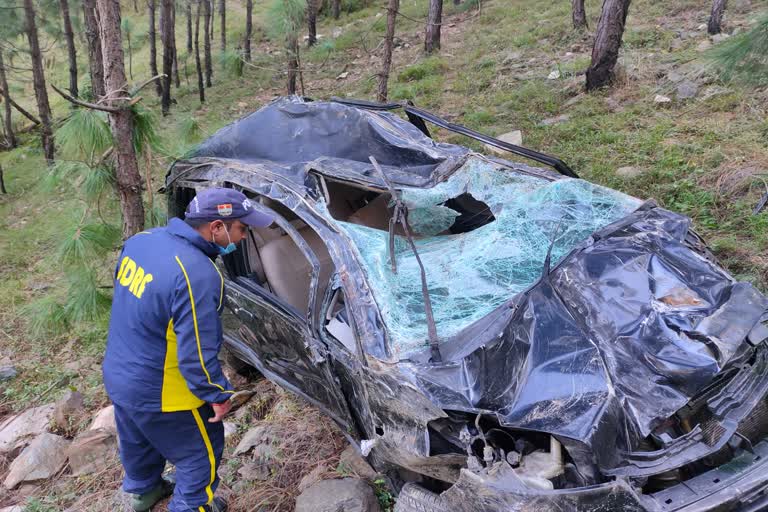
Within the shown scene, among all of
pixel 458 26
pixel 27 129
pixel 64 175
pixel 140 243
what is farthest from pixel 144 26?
pixel 140 243

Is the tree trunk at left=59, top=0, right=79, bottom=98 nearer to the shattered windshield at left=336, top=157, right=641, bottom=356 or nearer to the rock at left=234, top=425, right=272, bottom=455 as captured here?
the rock at left=234, top=425, right=272, bottom=455

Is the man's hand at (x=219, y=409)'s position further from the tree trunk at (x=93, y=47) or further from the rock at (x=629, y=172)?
the tree trunk at (x=93, y=47)

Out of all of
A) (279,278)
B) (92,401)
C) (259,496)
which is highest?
(279,278)

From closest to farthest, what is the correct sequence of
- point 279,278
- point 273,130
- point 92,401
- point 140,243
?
1. point 140,243
2. point 279,278
3. point 273,130
4. point 92,401

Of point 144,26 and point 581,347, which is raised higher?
point 581,347

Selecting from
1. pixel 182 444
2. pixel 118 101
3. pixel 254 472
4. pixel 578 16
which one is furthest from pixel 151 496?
pixel 578 16

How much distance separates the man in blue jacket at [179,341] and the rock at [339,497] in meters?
0.48

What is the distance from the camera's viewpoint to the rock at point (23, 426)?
4129 mm

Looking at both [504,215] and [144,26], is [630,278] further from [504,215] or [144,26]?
[144,26]

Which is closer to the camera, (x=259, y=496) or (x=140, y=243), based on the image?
(x=140, y=243)

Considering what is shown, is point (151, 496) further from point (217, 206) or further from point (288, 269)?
point (217, 206)

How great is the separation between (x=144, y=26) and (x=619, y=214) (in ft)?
85.4

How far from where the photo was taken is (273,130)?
3656mm

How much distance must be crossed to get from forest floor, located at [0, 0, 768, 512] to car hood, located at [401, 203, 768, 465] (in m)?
1.38
